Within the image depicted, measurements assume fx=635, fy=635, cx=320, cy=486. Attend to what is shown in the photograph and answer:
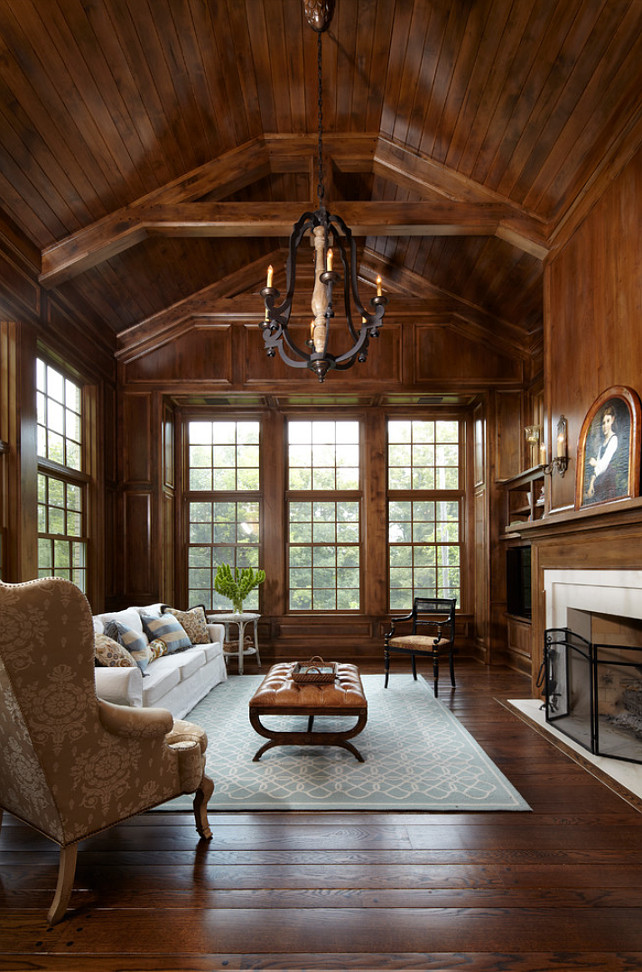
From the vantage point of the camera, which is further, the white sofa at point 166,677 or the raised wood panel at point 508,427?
the raised wood panel at point 508,427

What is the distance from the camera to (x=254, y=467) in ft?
26.1

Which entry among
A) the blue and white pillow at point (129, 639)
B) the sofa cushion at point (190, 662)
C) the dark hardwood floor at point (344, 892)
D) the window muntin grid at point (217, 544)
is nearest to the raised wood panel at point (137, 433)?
the window muntin grid at point (217, 544)

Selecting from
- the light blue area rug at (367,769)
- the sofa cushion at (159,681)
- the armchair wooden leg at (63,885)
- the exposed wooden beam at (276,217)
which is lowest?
the light blue area rug at (367,769)

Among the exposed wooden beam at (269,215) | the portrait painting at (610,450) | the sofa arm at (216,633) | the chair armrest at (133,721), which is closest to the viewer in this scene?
the chair armrest at (133,721)

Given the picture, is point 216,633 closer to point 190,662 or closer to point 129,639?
point 190,662

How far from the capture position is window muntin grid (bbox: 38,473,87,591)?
5410 mm

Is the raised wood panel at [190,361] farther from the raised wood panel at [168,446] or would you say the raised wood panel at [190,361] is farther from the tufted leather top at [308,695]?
the tufted leather top at [308,695]

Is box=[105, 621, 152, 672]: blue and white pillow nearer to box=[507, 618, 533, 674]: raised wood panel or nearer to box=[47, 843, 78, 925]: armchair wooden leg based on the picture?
box=[47, 843, 78, 925]: armchair wooden leg

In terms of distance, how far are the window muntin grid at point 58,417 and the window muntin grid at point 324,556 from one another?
2.77 meters

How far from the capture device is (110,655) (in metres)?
3.76

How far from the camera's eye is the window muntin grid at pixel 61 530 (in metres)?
5.41

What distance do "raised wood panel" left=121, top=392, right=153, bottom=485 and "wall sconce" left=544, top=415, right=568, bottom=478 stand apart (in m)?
4.38

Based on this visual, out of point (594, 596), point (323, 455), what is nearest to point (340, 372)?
point (323, 455)

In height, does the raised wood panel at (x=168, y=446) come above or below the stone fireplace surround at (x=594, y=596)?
above
